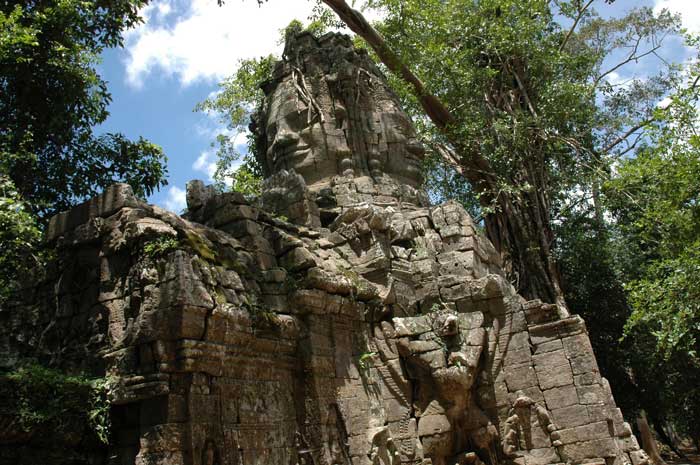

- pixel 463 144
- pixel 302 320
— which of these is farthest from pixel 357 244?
pixel 463 144

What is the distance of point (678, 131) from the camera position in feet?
41.4

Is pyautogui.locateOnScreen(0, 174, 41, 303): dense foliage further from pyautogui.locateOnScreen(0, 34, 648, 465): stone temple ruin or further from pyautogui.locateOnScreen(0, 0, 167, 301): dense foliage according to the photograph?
pyautogui.locateOnScreen(0, 0, 167, 301): dense foliage

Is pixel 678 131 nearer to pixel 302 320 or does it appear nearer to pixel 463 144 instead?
pixel 463 144

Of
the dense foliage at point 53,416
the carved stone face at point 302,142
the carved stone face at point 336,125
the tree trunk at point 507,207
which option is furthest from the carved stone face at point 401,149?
the dense foliage at point 53,416

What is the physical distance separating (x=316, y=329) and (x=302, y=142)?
19.3 feet

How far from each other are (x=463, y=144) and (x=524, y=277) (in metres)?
4.35

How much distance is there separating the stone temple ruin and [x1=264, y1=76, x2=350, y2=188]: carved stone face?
31 mm

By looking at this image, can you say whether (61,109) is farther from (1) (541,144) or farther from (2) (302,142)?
(1) (541,144)

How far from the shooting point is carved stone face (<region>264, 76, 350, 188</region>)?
44.5ft

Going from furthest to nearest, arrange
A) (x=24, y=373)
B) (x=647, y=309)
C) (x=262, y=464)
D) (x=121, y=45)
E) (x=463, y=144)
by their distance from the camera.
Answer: (x=463, y=144), (x=121, y=45), (x=647, y=309), (x=262, y=464), (x=24, y=373)

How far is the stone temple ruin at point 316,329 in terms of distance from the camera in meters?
7.02

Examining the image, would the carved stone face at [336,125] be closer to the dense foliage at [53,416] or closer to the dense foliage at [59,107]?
the dense foliage at [59,107]

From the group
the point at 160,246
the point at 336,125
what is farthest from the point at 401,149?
the point at 160,246

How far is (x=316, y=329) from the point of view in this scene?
29.2 feet
